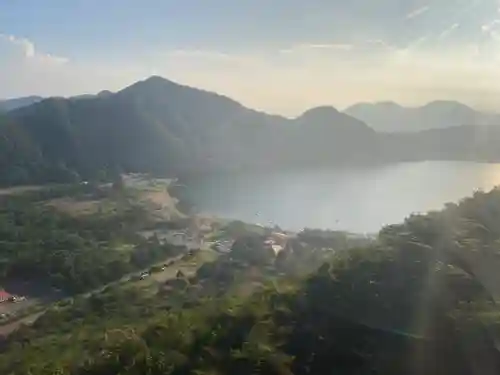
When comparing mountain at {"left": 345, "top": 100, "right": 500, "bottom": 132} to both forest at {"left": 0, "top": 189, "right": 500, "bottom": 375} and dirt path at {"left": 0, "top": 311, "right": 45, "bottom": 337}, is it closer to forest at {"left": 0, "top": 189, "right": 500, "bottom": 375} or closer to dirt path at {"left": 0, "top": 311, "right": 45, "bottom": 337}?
dirt path at {"left": 0, "top": 311, "right": 45, "bottom": 337}

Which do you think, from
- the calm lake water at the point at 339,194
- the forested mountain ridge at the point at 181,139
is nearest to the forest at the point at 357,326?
the calm lake water at the point at 339,194

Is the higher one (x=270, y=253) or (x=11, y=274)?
(x=270, y=253)

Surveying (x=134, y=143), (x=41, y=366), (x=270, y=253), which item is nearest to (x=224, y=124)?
(x=134, y=143)

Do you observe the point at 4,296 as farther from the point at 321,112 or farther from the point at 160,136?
the point at 321,112

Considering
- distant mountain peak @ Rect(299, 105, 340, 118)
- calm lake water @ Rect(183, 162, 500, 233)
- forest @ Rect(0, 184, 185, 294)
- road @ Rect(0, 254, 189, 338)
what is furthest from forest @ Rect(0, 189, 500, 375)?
distant mountain peak @ Rect(299, 105, 340, 118)

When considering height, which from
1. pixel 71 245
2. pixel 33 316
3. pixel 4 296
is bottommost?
pixel 4 296

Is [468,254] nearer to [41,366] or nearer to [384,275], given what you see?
[384,275]

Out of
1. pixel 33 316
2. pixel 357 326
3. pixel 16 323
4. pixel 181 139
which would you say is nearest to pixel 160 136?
pixel 181 139
